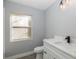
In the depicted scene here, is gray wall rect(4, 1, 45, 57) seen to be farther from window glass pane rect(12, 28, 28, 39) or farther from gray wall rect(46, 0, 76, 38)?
gray wall rect(46, 0, 76, 38)

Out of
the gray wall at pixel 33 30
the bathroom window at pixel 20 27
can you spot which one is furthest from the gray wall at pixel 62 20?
the bathroom window at pixel 20 27

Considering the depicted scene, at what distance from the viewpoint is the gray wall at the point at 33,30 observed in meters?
3.15

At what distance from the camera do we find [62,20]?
2783mm

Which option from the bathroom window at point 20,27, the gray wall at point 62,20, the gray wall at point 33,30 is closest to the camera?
the gray wall at point 62,20

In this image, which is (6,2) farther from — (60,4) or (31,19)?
(60,4)

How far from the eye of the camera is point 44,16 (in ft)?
13.4

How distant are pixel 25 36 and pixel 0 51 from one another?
10.7 feet

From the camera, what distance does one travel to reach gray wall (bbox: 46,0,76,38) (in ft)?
7.63

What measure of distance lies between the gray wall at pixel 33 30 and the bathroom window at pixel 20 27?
19 cm

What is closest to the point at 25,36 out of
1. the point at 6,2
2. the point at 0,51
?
the point at 6,2

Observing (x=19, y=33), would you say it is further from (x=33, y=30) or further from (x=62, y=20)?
(x=62, y=20)

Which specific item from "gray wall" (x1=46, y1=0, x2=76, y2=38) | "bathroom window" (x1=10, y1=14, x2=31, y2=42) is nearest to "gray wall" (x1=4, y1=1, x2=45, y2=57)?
"bathroom window" (x1=10, y1=14, x2=31, y2=42)

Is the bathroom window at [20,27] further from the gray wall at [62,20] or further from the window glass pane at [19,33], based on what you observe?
the gray wall at [62,20]

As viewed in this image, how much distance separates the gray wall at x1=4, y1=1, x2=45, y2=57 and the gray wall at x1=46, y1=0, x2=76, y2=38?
631 mm
